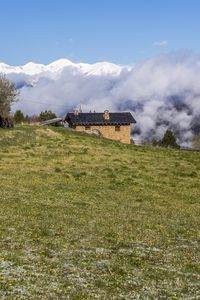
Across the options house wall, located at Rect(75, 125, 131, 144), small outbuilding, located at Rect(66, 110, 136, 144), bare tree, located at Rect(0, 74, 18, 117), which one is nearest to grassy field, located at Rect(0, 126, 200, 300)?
bare tree, located at Rect(0, 74, 18, 117)

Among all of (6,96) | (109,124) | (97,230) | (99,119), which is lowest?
(97,230)

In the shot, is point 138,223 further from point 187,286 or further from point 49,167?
point 49,167

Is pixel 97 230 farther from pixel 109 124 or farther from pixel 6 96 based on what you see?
pixel 109 124

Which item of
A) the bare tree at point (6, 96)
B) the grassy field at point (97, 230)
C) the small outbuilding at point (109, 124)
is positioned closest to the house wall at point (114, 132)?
the small outbuilding at point (109, 124)

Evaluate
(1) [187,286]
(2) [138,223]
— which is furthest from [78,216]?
(1) [187,286]

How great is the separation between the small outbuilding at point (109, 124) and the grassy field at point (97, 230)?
6740 centimetres

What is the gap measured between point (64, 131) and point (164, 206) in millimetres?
60143

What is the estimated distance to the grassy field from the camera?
56.3 feet

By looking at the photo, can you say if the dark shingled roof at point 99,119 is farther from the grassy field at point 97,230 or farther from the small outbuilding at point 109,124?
the grassy field at point 97,230

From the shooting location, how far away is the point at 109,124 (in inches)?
4938

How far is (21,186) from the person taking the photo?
39250 mm

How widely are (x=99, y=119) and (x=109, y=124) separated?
4.38 m

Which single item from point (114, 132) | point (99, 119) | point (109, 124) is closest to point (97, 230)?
point (109, 124)

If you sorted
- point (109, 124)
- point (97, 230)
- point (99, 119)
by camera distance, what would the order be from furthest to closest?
1. point (99, 119)
2. point (109, 124)
3. point (97, 230)
